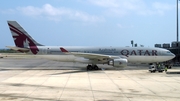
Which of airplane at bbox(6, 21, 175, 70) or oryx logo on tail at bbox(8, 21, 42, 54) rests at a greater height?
oryx logo on tail at bbox(8, 21, 42, 54)

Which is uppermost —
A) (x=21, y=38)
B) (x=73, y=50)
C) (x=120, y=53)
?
(x=21, y=38)

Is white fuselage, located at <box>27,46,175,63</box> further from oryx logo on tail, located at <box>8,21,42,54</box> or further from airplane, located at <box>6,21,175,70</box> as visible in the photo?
oryx logo on tail, located at <box>8,21,42,54</box>

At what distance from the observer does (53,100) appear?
11.3 meters

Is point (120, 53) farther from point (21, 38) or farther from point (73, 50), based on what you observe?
point (21, 38)

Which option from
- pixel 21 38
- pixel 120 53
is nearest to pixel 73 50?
pixel 120 53

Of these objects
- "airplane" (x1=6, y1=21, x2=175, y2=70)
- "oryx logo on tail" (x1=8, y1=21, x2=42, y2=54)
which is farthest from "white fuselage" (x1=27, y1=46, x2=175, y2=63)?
"oryx logo on tail" (x1=8, y1=21, x2=42, y2=54)

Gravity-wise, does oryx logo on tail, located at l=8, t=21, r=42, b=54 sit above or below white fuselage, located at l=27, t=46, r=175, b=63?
above

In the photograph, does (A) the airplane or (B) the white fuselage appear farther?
(B) the white fuselage

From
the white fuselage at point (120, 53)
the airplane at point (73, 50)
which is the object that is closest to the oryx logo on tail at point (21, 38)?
the airplane at point (73, 50)

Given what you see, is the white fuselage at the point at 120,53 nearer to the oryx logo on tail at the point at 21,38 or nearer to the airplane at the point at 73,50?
the airplane at the point at 73,50

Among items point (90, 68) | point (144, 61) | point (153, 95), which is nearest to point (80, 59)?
point (90, 68)

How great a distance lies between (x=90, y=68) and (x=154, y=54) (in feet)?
28.1

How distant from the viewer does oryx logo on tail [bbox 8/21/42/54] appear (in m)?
31.5

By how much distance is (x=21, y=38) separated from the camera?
3156 cm
